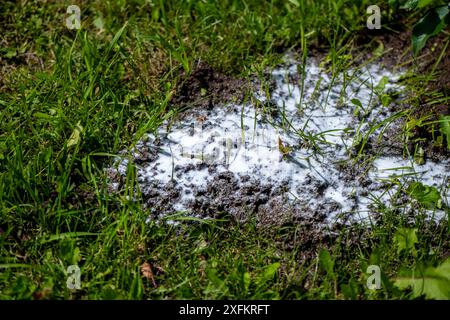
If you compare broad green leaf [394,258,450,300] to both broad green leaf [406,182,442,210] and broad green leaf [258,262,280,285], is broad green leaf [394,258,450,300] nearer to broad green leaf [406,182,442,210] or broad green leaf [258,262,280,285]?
broad green leaf [406,182,442,210]

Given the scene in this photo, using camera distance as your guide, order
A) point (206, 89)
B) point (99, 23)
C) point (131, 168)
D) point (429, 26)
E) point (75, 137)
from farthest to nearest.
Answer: point (99, 23), point (206, 89), point (429, 26), point (75, 137), point (131, 168)

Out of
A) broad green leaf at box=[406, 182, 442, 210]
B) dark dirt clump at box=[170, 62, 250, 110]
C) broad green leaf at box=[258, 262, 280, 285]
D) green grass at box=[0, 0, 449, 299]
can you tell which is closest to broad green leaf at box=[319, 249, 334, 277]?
green grass at box=[0, 0, 449, 299]

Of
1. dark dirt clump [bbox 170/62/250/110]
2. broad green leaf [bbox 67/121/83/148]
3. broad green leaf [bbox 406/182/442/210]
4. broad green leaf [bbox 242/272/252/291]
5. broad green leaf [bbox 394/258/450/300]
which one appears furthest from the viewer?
dark dirt clump [bbox 170/62/250/110]

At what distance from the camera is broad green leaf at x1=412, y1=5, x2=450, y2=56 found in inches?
105

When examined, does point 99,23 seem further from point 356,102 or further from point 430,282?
point 430,282

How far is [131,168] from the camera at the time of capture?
242 cm

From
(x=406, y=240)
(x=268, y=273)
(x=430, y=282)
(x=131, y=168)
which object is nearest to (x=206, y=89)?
(x=131, y=168)

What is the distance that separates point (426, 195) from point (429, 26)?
0.84 metres

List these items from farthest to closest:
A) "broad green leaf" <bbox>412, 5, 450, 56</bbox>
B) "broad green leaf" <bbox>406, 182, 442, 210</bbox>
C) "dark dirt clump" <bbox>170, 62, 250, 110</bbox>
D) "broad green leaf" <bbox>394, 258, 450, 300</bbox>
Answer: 1. "dark dirt clump" <bbox>170, 62, 250, 110</bbox>
2. "broad green leaf" <bbox>412, 5, 450, 56</bbox>
3. "broad green leaf" <bbox>406, 182, 442, 210</bbox>
4. "broad green leaf" <bbox>394, 258, 450, 300</bbox>

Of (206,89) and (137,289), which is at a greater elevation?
(206,89)

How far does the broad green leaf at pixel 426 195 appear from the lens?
2.44m

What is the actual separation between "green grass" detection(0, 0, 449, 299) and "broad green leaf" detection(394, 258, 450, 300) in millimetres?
49
